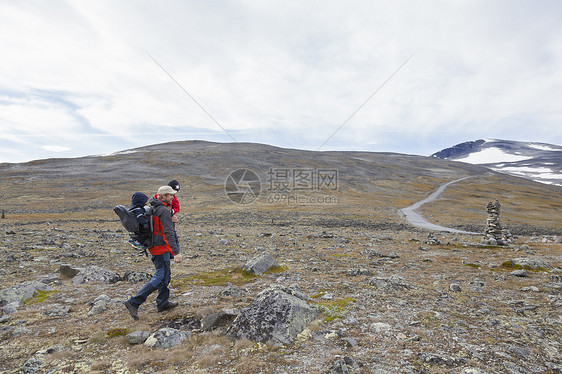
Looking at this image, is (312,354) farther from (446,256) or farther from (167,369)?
(446,256)

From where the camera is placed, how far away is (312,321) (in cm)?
718

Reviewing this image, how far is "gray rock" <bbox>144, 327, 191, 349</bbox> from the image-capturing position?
625 cm

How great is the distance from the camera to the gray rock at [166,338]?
6250mm

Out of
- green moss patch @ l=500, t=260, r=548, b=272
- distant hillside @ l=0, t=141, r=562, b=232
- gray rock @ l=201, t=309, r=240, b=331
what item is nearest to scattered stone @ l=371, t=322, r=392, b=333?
gray rock @ l=201, t=309, r=240, b=331

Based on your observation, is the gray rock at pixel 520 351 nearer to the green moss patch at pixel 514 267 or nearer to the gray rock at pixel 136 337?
the gray rock at pixel 136 337

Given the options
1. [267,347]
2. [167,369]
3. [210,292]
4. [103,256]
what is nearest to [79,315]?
[210,292]

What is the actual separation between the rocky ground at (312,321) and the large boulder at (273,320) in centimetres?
19

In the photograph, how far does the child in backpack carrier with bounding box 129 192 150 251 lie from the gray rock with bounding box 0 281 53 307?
16.2ft

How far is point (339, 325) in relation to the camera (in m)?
7.09

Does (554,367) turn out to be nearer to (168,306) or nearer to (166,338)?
(166,338)

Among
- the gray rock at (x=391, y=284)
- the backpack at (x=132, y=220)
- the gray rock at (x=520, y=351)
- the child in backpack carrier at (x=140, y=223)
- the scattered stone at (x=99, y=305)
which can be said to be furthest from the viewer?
the gray rock at (x=391, y=284)

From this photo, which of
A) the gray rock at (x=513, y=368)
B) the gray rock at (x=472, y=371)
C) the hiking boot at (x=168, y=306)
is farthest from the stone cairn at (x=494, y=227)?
the hiking boot at (x=168, y=306)

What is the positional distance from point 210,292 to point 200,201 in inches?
2533

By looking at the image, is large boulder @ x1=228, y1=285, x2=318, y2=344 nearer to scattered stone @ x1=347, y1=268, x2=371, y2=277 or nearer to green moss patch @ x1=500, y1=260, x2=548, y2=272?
scattered stone @ x1=347, y1=268, x2=371, y2=277
